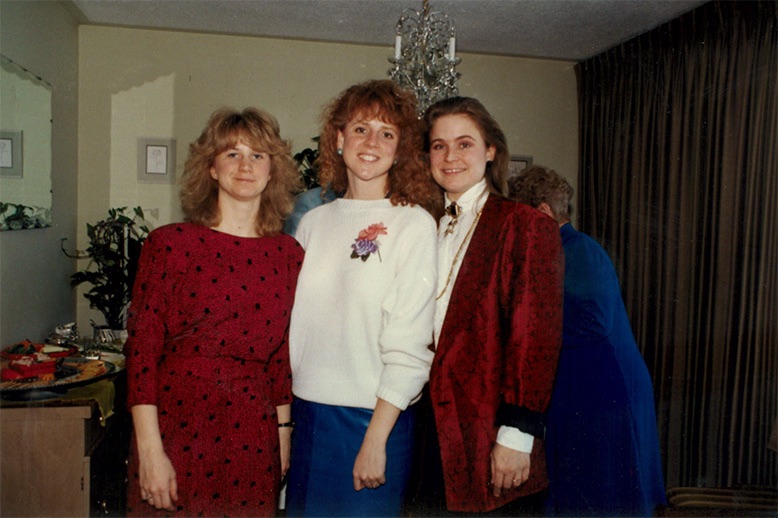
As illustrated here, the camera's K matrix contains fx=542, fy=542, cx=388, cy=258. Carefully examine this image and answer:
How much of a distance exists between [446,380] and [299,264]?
424 mm

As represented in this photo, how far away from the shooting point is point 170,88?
7.93 feet

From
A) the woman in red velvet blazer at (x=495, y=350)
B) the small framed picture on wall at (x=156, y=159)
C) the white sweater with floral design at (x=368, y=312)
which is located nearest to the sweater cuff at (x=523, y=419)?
the woman in red velvet blazer at (x=495, y=350)

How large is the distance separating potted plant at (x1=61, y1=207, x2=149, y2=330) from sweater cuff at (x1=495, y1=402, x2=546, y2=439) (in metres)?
1.76

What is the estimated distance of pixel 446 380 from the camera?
1.19m

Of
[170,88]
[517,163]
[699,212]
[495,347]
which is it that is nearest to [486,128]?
[495,347]

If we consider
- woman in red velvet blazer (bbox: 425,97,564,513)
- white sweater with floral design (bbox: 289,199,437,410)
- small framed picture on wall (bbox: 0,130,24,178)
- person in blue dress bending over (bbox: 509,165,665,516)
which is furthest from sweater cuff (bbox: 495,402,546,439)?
small framed picture on wall (bbox: 0,130,24,178)

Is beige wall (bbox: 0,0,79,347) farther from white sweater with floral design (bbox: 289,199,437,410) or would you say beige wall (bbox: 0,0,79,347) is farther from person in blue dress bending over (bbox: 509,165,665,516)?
person in blue dress bending over (bbox: 509,165,665,516)

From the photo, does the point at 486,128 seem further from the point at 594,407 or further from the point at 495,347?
the point at 594,407

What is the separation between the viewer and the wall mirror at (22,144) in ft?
5.82

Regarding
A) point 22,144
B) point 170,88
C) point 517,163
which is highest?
point 170,88

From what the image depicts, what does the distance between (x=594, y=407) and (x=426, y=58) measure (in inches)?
60.4

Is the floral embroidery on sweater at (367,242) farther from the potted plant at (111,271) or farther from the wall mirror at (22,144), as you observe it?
the potted plant at (111,271)

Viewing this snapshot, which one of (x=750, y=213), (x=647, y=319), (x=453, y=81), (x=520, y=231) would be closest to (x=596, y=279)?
(x=520, y=231)

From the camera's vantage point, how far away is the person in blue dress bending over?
162 cm
